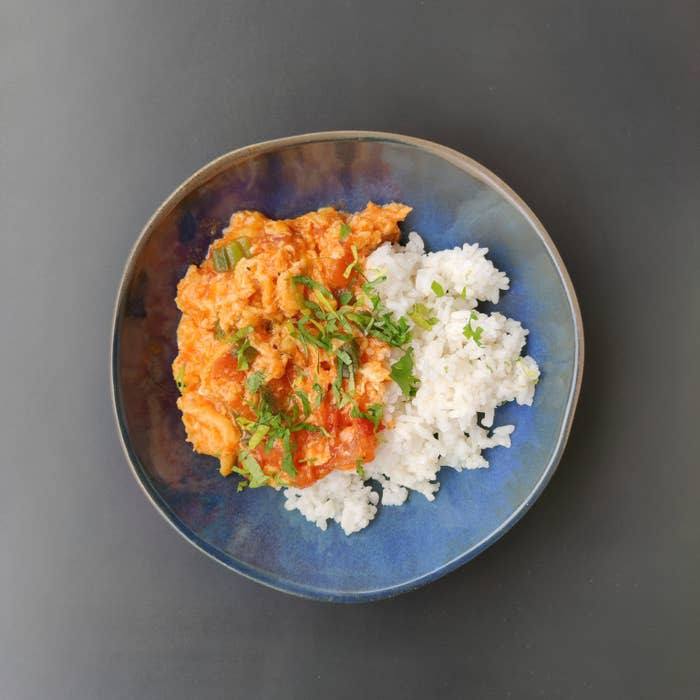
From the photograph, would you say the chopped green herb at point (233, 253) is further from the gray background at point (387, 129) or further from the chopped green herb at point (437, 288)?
the chopped green herb at point (437, 288)

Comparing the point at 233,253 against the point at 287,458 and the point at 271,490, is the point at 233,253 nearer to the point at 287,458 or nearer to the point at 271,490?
the point at 287,458

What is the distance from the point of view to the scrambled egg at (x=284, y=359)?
9.14ft

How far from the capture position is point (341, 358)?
277 cm

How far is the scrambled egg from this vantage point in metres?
2.79

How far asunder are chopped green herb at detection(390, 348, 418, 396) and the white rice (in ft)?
0.09

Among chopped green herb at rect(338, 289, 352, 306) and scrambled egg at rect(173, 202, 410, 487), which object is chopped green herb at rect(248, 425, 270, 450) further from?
chopped green herb at rect(338, 289, 352, 306)

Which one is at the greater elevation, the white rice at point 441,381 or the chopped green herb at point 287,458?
the white rice at point 441,381

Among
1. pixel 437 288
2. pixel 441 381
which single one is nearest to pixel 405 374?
pixel 441 381

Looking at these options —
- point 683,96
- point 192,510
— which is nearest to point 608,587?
point 192,510

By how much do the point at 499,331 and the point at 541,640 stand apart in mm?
1554

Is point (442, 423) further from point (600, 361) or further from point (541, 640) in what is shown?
point (541, 640)

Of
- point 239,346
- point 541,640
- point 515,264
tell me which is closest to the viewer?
point 239,346

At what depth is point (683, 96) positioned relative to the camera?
3.31 metres

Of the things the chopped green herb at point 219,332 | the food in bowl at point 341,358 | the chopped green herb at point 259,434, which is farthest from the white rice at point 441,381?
the chopped green herb at point 219,332
